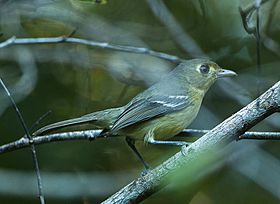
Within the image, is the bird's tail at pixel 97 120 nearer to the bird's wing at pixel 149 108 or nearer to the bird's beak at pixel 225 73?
the bird's wing at pixel 149 108

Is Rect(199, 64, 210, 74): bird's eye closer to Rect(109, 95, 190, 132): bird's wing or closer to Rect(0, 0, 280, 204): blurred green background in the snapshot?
Rect(109, 95, 190, 132): bird's wing

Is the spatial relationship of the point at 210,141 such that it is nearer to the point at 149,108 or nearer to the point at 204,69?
the point at 149,108

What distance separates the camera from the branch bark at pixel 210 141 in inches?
157

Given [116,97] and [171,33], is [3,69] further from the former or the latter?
[171,33]

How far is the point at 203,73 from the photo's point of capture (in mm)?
5863

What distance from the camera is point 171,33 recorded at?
7.19 meters

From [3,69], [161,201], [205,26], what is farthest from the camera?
[3,69]

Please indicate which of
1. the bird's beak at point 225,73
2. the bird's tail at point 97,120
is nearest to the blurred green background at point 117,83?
the bird's beak at point 225,73

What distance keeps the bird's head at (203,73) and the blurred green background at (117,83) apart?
829 millimetres

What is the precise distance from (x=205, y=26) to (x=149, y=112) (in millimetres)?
1986

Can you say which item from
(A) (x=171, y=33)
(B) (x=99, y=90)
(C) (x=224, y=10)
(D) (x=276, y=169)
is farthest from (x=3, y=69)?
(D) (x=276, y=169)

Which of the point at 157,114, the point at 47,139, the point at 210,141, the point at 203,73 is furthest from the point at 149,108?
the point at 210,141

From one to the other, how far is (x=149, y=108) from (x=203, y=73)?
2.18 feet

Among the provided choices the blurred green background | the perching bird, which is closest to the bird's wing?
A: the perching bird
